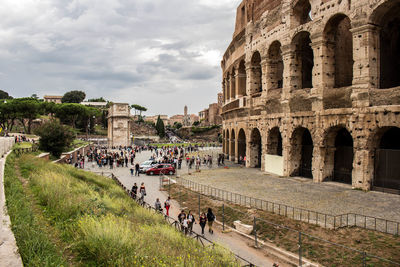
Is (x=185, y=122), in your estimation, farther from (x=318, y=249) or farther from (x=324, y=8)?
→ (x=318, y=249)

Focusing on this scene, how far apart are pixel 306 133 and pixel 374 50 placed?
9.21 meters

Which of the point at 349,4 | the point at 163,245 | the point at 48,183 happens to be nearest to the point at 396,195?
the point at 349,4

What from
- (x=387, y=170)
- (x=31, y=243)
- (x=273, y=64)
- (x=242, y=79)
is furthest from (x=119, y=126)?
(x=31, y=243)

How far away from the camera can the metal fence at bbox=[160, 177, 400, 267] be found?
8.74 metres

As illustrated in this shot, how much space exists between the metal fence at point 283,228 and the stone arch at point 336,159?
775 cm

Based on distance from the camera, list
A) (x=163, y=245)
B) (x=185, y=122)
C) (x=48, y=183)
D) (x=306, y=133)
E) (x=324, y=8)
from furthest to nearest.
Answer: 1. (x=185, y=122)
2. (x=306, y=133)
3. (x=324, y=8)
4. (x=48, y=183)
5. (x=163, y=245)

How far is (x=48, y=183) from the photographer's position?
34.5ft

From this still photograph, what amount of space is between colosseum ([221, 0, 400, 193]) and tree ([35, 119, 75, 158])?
1818 centimetres

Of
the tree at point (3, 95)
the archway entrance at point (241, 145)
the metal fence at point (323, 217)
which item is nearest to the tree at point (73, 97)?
the tree at point (3, 95)

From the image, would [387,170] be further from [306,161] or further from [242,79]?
[242,79]

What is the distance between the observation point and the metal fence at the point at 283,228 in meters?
8.74

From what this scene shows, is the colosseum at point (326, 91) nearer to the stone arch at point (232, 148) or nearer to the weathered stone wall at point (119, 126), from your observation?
the stone arch at point (232, 148)

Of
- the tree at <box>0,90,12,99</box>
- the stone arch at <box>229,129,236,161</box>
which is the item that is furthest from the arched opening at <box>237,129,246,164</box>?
the tree at <box>0,90,12,99</box>

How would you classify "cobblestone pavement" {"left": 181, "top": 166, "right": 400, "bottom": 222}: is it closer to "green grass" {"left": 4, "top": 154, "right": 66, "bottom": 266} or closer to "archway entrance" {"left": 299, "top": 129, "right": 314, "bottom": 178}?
"archway entrance" {"left": 299, "top": 129, "right": 314, "bottom": 178}
